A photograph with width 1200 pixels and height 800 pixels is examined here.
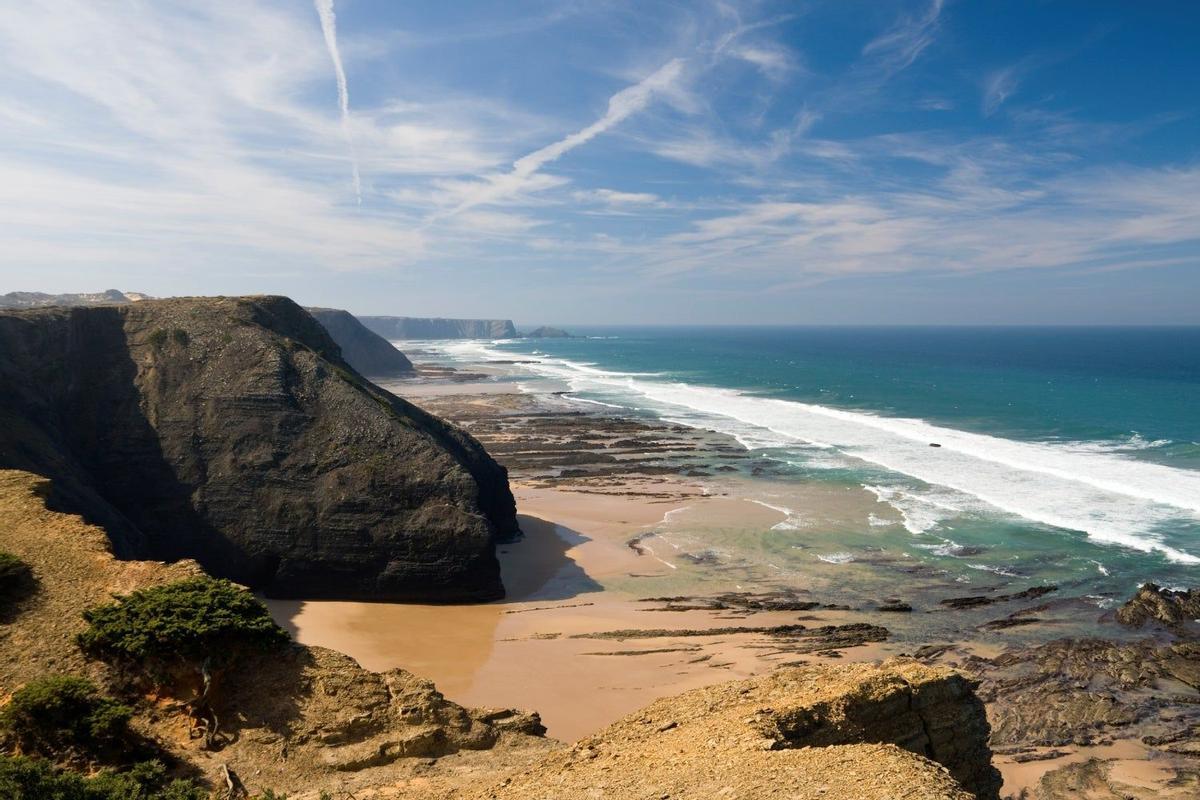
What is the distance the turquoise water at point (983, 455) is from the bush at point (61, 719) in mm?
26847

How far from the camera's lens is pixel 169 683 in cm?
1509

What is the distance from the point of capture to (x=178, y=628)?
1500 cm

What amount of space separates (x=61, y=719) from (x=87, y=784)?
265cm

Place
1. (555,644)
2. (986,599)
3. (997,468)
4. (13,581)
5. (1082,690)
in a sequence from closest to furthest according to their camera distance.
Answer: 1. (13,581)
2. (1082,690)
3. (555,644)
4. (986,599)
5. (997,468)

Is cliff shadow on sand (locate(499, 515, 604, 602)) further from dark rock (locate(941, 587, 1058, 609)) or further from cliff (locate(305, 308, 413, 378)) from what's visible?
cliff (locate(305, 308, 413, 378))

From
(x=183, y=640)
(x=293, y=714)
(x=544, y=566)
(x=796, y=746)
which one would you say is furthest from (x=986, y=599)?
(x=183, y=640)

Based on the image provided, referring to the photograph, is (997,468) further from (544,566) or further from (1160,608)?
(544,566)

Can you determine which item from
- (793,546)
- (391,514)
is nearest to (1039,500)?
(793,546)

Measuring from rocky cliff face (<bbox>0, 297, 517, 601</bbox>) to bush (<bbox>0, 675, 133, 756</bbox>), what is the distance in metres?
12.9

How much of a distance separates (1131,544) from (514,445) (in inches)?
1630

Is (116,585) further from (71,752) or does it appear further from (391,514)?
(391,514)

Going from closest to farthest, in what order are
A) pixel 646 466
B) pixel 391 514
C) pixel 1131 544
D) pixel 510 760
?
pixel 510 760
pixel 391 514
pixel 1131 544
pixel 646 466

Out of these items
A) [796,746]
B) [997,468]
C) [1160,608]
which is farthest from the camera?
[997,468]

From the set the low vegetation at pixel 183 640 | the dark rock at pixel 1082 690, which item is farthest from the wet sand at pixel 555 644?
the low vegetation at pixel 183 640
